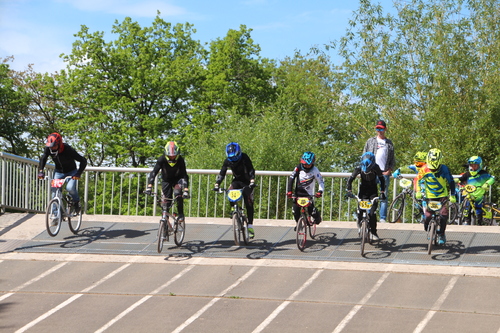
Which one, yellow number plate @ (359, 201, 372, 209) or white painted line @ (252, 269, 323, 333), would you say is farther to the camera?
yellow number plate @ (359, 201, 372, 209)

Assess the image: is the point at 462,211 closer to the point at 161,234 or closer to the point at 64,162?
the point at 161,234

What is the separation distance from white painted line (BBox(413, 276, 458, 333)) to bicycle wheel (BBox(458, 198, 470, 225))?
4.46m

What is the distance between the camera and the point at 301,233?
1148cm

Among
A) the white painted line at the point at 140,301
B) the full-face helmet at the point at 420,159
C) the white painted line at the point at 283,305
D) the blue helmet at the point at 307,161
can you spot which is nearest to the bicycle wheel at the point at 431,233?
the white painted line at the point at 283,305

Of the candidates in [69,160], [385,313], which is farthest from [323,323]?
[69,160]

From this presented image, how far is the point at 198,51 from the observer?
4600cm

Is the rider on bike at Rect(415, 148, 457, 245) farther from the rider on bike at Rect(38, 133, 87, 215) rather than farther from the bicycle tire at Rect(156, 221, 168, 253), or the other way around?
the rider on bike at Rect(38, 133, 87, 215)

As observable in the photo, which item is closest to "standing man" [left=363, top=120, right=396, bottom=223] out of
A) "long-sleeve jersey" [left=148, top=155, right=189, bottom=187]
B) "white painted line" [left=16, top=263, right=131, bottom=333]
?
"long-sleeve jersey" [left=148, top=155, right=189, bottom=187]

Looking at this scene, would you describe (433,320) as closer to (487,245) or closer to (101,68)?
(487,245)

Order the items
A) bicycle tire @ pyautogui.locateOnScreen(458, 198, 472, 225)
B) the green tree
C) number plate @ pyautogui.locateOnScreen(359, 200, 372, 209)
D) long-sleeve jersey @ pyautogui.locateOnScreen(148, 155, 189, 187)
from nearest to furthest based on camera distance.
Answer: number plate @ pyautogui.locateOnScreen(359, 200, 372, 209), long-sleeve jersey @ pyautogui.locateOnScreen(148, 155, 189, 187), bicycle tire @ pyautogui.locateOnScreen(458, 198, 472, 225), the green tree

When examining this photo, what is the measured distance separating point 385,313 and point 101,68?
37.0 meters

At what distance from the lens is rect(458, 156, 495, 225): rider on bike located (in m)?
13.8

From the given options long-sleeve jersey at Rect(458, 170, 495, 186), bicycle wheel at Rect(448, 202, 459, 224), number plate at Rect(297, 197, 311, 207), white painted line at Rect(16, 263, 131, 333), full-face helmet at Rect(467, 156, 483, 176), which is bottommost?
white painted line at Rect(16, 263, 131, 333)

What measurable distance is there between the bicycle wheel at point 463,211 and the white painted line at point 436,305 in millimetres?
4458
